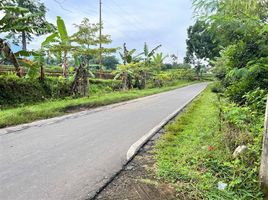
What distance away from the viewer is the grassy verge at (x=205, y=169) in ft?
10.5

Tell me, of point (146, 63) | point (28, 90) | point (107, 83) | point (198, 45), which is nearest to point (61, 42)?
point (28, 90)

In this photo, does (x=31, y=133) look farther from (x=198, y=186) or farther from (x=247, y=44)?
(x=247, y=44)

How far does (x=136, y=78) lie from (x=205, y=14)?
1947 centimetres

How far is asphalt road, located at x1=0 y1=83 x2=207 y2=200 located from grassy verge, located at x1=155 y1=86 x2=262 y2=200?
86 centimetres

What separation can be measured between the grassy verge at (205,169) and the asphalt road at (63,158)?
0.86 m

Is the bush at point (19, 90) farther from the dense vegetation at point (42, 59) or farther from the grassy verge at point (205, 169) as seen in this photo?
the grassy verge at point (205, 169)

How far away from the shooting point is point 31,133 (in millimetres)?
6414

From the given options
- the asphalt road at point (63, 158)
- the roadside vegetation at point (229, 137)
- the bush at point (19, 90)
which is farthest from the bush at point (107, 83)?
the roadside vegetation at point (229, 137)

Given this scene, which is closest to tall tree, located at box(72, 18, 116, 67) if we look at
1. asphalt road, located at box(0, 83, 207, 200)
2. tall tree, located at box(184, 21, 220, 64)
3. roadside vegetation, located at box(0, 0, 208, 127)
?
roadside vegetation, located at box(0, 0, 208, 127)

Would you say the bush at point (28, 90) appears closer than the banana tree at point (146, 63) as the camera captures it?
Yes

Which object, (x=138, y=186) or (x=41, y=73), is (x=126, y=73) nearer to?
(x=41, y=73)

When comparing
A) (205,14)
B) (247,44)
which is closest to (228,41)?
(247,44)

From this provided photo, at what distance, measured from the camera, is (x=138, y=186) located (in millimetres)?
3512

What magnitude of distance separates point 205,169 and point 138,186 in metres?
1.11
